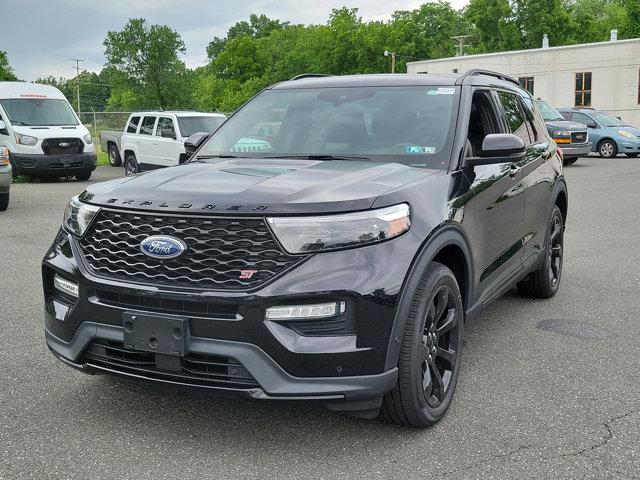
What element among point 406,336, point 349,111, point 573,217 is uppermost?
point 349,111

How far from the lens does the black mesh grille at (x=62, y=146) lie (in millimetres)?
17797

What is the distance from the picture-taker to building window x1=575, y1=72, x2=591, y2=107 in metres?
43.3

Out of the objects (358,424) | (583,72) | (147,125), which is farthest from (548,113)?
(583,72)

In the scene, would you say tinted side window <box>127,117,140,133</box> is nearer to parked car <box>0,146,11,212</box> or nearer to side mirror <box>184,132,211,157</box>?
parked car <box>0,146,11,212</box>

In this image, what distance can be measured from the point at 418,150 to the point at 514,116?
152 centimetres

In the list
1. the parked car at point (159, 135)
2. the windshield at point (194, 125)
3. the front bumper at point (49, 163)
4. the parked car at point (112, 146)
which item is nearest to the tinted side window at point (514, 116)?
the parked car at point (159, 135)

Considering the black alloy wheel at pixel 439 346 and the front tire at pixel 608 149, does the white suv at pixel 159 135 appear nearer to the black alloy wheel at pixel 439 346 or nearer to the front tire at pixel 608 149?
the front tire at pixel 608 149

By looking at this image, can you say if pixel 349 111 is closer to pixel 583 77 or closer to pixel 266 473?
pixel 266 473

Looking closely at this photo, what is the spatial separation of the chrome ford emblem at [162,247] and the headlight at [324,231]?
16.2 inches

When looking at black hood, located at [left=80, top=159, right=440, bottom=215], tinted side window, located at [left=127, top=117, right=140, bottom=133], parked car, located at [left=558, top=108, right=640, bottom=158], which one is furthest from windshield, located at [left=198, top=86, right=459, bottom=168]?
parked car, located at [left=558, top=108, right=640, bottom=158]

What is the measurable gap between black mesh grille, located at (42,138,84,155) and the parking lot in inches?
523

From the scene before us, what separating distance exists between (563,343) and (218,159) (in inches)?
101

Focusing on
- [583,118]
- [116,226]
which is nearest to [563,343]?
[116,226]

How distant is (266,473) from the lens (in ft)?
10.3
